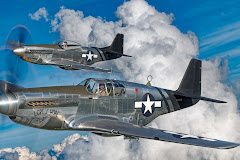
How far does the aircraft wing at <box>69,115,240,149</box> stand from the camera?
11883mm

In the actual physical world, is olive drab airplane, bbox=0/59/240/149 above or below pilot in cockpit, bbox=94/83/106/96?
below

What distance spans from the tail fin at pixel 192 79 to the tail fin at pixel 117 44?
550 inches

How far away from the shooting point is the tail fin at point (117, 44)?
31.1 metres

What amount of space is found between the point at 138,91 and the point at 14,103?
6328 mm

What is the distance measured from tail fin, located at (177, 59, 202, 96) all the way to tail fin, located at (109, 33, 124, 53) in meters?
14.0

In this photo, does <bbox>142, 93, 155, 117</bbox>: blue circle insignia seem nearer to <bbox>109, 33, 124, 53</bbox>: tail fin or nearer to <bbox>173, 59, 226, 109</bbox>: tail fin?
<bbox>173, 59, 226, 109</bbox>: tail fin

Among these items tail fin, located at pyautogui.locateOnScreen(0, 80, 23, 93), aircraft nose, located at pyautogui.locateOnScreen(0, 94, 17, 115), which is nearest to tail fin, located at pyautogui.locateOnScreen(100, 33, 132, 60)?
tail fin, located at pyautogui.locateOnScreen(0, 80, 23, 93)

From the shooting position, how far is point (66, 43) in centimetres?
2573

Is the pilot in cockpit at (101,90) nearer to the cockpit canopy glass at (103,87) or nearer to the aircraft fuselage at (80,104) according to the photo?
the cockpit canopy glass at (103,87)

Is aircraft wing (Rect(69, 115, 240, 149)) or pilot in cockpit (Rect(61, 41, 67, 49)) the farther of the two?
pilot in cockpit (Rect(61, 41, 67, 49))

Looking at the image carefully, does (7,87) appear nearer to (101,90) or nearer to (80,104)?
(80,104)

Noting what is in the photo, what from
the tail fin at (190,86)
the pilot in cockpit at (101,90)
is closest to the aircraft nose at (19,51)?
the pilot in cockpit at (101,90)

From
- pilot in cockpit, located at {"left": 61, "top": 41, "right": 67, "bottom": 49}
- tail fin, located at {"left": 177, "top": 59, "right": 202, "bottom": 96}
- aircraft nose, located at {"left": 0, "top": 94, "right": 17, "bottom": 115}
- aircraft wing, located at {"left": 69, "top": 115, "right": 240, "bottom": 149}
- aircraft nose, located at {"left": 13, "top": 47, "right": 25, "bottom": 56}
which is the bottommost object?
aircraft wing, located at {"left": 69, "top": 115, "right": 240, "bottom": 149}

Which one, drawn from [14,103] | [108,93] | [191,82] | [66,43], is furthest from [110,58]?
[14,103]
